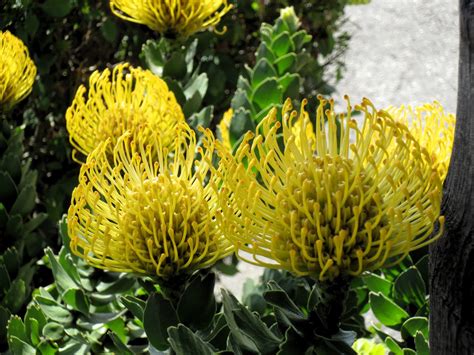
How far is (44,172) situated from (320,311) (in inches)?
45.6

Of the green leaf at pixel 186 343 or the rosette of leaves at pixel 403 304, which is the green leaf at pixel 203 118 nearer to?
the rosette of leaves at pixel 403 304

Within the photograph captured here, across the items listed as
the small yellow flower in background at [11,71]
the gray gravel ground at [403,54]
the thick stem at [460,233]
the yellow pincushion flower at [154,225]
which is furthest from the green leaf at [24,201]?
the gray gravel ground at [403,54]

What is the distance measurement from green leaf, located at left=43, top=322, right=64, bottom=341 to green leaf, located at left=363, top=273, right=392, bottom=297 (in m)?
0.40

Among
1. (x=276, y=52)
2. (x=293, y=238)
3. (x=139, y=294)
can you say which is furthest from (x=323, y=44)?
(x=293, y=238)

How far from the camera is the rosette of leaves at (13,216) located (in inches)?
42.6

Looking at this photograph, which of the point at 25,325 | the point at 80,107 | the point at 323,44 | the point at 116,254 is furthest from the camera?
the point at 323,44

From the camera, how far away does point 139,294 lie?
1125 millimetres

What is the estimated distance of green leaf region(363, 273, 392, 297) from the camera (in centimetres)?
85

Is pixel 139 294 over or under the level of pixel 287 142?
under

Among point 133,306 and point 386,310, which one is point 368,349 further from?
point 133,306

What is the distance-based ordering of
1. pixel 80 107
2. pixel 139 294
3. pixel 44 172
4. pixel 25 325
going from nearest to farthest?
pixel 80 107
pixel 25 325
pixel 139 294
pixel 44 172

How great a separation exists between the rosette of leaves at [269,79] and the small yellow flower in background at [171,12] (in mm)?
112

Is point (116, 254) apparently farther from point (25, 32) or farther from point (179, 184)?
point (25, 32)

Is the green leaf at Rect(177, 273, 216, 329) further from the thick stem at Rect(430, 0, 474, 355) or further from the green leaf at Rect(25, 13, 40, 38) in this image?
the green leaf at Rect(25, 13, 40, 38)
